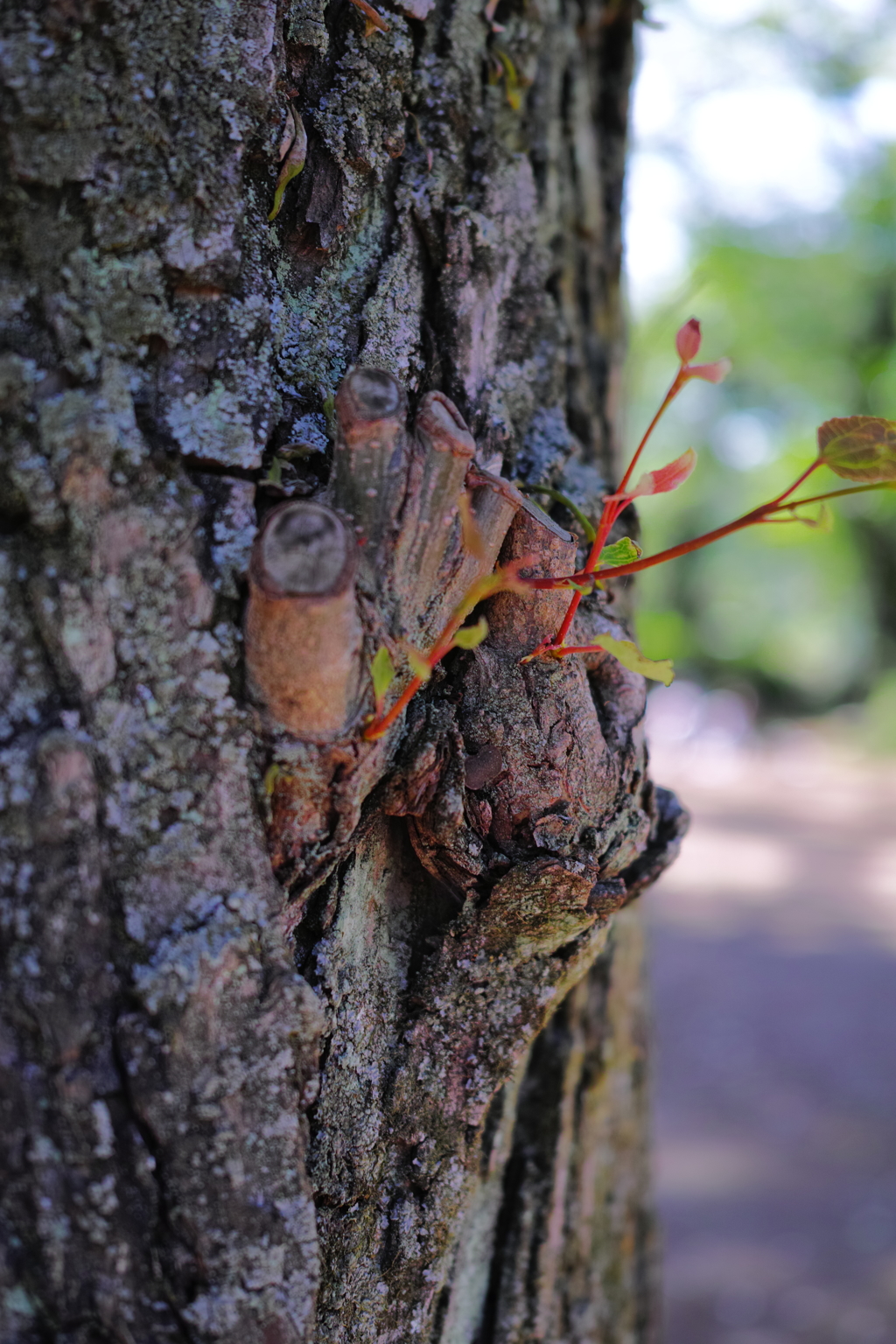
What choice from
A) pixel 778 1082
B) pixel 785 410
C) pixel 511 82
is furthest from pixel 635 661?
pixel 785 410

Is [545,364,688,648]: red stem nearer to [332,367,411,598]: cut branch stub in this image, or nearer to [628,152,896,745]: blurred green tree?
[332,367,411,598]: cut branch stub

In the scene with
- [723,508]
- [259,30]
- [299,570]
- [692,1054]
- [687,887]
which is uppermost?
[723,508]

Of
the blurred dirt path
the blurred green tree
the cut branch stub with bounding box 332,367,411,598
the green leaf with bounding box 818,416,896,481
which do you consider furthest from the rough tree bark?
the blurred green tree

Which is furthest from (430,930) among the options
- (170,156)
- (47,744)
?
(170,156)

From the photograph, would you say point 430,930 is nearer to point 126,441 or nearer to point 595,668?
point 595,668

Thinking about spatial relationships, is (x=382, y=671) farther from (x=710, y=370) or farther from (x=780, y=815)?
(x=780, y=815)

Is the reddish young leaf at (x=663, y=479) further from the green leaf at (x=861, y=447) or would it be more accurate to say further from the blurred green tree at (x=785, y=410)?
the blurred green tree at (x=785, y=410)
